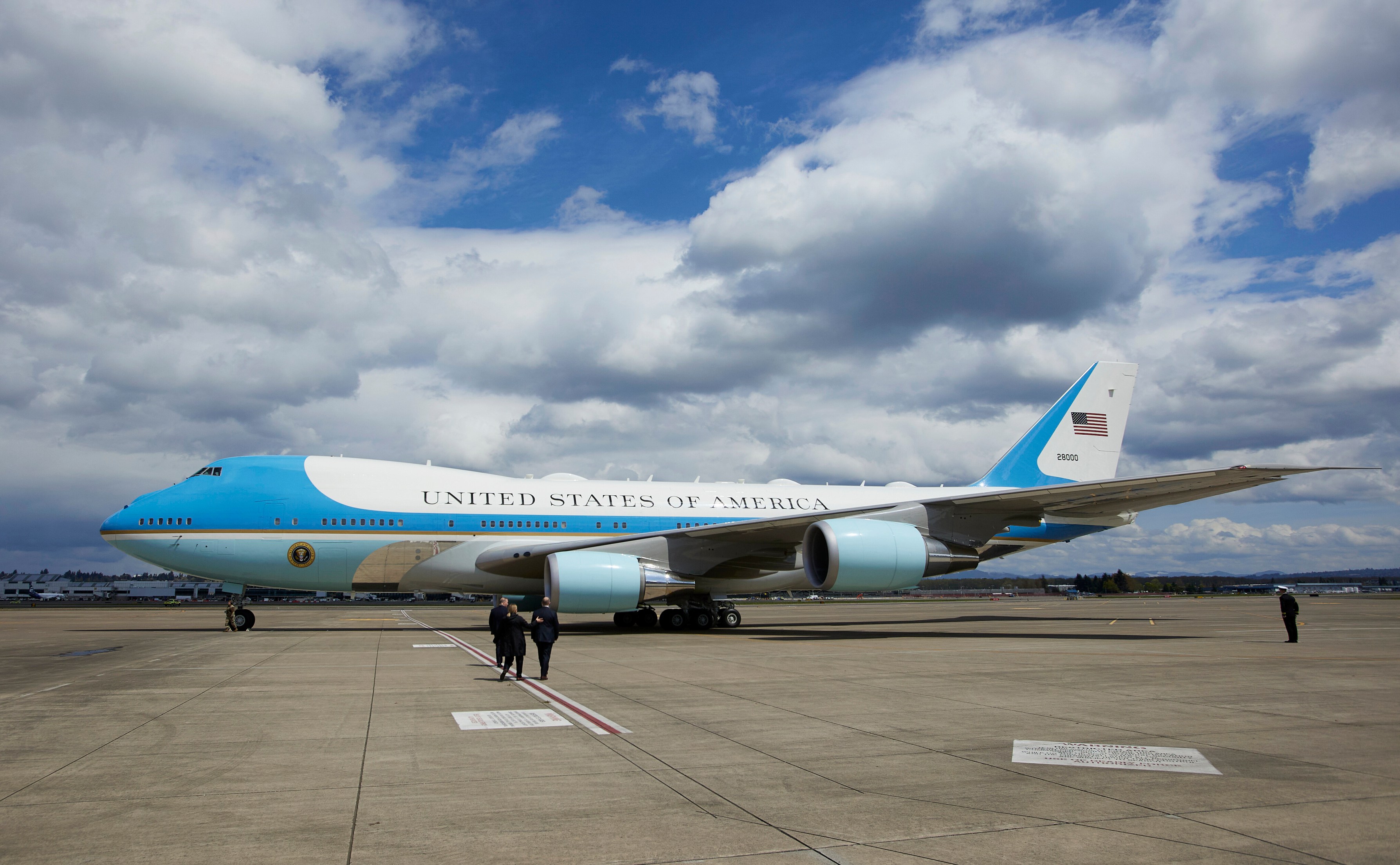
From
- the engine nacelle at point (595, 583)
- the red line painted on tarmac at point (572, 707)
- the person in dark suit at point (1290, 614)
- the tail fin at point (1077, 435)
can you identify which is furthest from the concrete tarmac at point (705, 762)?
the tail fin at point (1077, 435)

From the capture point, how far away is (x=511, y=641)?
38.7ft

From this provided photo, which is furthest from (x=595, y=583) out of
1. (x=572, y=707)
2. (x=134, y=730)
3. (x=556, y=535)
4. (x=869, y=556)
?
(x=134, y=730)

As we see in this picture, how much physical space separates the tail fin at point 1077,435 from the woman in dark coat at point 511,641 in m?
21.4

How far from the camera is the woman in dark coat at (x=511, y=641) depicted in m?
11.8

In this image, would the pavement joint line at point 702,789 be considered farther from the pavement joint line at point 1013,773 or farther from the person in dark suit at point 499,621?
the person in dark suit at point 499,621

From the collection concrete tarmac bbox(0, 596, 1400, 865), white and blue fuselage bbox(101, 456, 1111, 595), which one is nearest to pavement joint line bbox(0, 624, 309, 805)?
concrete tarmac bbox(0, 596, 1400, 865)

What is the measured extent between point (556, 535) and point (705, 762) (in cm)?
A: 1744

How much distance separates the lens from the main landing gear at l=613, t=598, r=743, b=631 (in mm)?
24094

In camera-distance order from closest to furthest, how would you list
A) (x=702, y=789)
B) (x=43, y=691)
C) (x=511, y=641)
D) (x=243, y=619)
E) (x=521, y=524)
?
(x=702, y=789) → (x=43, y=691) → (x=511, y=641) → (x=243, y=619) → (x=521, y=524)

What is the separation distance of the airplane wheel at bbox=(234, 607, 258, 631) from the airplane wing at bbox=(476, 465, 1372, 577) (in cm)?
693

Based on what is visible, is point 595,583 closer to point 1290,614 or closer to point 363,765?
point 363,765

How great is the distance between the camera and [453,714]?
9.20m

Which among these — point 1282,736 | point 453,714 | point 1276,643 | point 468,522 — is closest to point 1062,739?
point 1282,736

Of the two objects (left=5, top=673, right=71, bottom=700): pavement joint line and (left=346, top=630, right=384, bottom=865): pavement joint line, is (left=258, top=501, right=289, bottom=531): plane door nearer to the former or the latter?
(left=5, top=673, right=71, bottom=700): pavement joint line
